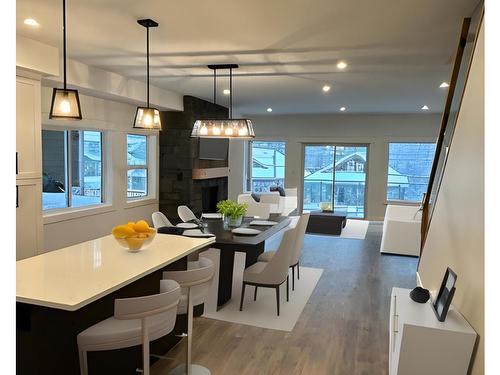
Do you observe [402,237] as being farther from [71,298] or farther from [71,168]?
[71,298]

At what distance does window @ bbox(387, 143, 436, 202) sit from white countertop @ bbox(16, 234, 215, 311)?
8.67m

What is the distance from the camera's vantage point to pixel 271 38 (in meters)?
4.02

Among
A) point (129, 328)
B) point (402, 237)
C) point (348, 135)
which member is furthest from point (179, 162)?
point (129, 328)

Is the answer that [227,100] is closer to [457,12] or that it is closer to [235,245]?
[235,245]

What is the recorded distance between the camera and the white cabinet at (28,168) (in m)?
4.00

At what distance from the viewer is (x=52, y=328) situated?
218 centimetres

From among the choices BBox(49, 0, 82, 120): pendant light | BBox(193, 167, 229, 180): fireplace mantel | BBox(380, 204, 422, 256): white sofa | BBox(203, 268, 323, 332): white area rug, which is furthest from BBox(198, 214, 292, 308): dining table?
BBox(193, 167, 229, 180): fireplace mantel

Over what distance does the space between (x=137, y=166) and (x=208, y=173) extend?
1648mm

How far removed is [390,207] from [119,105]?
5458 mm

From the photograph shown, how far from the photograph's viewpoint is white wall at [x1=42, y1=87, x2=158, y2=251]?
224 inches

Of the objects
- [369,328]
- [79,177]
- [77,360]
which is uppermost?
[79,177]

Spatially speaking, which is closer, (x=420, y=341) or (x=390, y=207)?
(x=420, y=341)

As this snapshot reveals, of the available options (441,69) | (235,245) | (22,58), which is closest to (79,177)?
(22,58)

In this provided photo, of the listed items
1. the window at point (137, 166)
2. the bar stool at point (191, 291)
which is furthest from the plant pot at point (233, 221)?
the window at point (137, 166)
